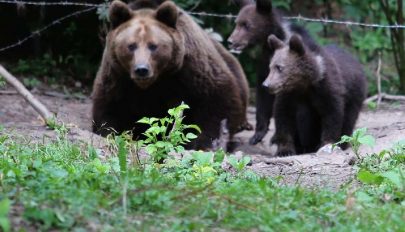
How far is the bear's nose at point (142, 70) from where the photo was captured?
7.96m

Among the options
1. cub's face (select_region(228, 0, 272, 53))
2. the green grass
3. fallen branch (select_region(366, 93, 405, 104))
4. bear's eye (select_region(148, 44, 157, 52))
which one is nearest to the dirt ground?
fallen branch (select_region(366, 93, 405, 104))

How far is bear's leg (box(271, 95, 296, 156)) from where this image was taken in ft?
28.4

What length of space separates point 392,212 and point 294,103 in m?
4.44

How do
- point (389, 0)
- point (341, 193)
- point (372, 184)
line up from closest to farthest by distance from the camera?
point (341, 193) < point (372, 184) < point (389, 0)

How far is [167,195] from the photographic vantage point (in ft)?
13.6

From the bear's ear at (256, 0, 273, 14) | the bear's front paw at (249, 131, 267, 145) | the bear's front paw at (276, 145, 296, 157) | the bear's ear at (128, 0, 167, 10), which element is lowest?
the bear's front paw at (249, 131, 267, 145)

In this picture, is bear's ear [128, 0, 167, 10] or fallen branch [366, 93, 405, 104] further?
fallen branch [366, 93, 405, 104]

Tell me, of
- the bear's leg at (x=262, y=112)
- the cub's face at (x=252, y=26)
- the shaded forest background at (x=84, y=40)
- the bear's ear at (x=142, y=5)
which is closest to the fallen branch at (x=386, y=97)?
the shaded forest background at (x=84, y=40)

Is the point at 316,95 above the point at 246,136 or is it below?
above

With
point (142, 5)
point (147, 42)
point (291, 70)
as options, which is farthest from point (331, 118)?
point (142, 5)

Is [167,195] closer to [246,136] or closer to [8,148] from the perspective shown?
[8,148]

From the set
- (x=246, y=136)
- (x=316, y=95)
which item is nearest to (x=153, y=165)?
A: (x=316, y=95)

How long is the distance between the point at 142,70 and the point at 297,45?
1561 mm

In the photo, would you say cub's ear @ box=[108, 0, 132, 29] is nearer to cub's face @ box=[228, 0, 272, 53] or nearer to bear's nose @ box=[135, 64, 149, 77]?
bear's nose @ box=[135, 64, 149, 77]
